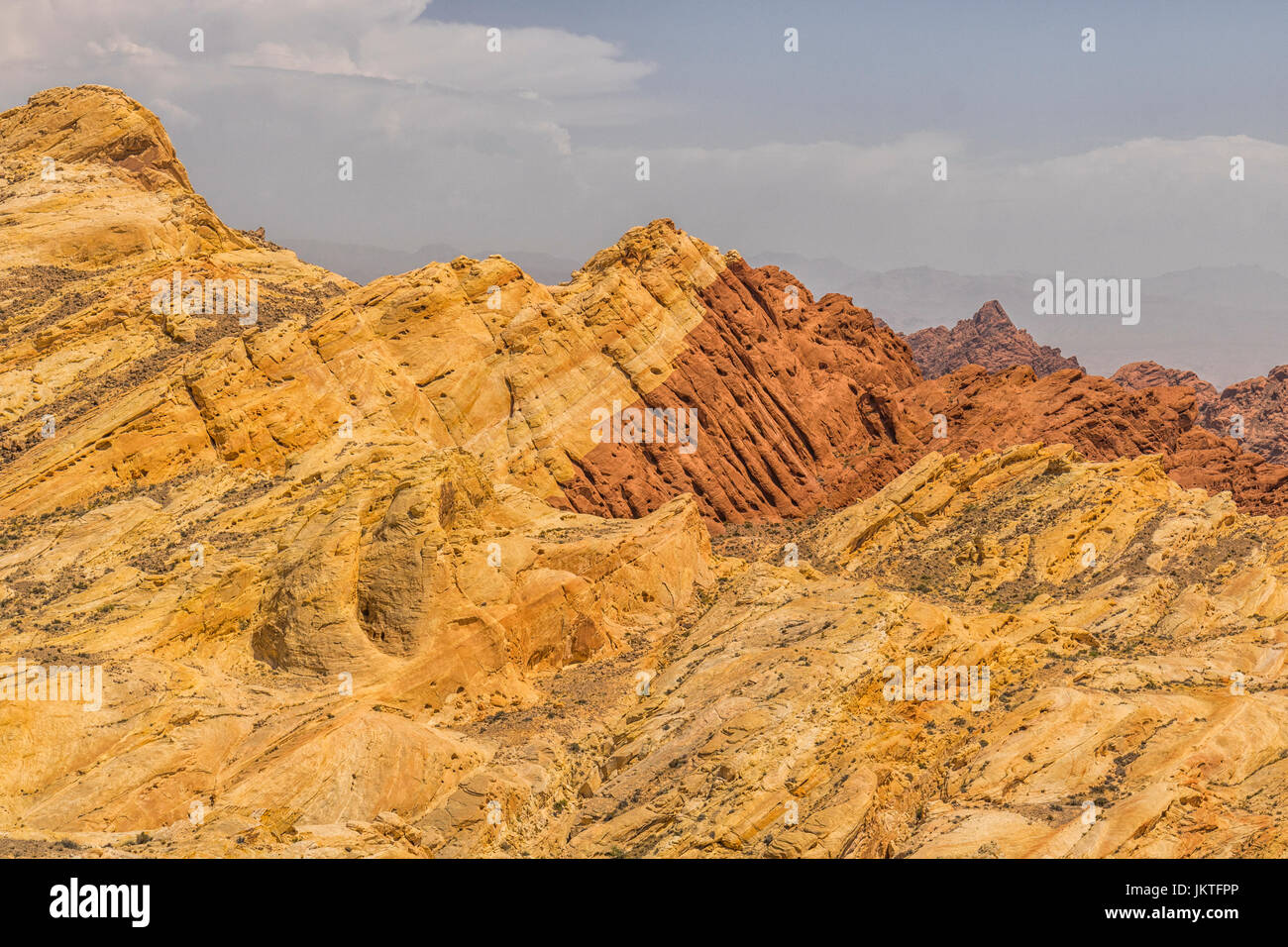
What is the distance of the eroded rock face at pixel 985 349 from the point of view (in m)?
149

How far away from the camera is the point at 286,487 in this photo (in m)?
43.6

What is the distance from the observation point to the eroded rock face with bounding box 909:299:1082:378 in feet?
489

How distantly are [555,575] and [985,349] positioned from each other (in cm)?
12090

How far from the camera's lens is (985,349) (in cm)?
15388

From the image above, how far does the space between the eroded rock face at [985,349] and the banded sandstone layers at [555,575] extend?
75918 mm

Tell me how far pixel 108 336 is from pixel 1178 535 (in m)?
47.3
